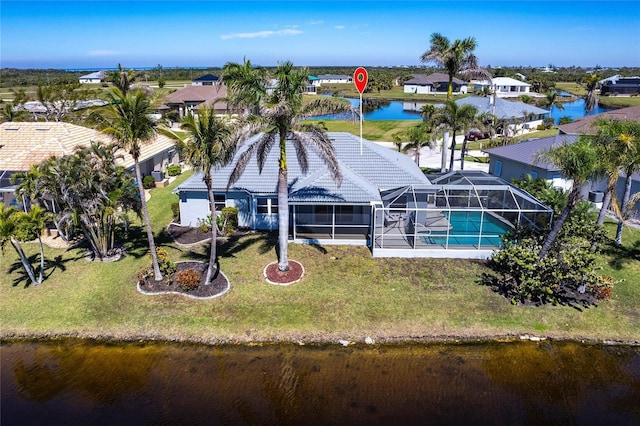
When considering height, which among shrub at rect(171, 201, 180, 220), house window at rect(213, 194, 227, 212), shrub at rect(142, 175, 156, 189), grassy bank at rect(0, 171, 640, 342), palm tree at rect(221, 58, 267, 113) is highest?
palm tree at rect(221, 58, 267, 113)

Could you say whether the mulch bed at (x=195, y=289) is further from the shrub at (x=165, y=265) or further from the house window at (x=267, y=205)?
the house window at (x=267, y=205)

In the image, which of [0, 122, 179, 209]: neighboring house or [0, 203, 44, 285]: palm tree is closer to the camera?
[0, 203, 44, 285]: palm tree

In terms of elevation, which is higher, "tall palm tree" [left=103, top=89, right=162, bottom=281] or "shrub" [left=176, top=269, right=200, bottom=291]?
"tall palm tree" [left=103, top=89, right=162, bottom=281]

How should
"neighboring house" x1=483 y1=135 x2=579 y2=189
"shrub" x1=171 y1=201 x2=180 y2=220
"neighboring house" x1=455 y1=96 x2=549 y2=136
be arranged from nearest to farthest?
"shrub" x1=171 y1=201 x2=180 y2=220
"neighboring house" x1=483 y1=135 x2=579 y2=189
"neighboring house" x1=455 y1=96 x2=549 y2=136

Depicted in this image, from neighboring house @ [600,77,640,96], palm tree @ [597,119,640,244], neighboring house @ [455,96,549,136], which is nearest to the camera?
palm tree @ [597,119,640,244]

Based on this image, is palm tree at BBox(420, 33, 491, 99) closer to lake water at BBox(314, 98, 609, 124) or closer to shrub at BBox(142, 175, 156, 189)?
shrub at BBox(142, 175, 156, 189)

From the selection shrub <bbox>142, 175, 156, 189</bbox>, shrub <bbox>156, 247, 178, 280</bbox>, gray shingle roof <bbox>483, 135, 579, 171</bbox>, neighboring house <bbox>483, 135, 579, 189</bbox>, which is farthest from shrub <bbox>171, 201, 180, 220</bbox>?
gray shingle roof <bbox>483, 135, 579, 171</bbox>

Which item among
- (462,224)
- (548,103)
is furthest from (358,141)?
(548,103)
